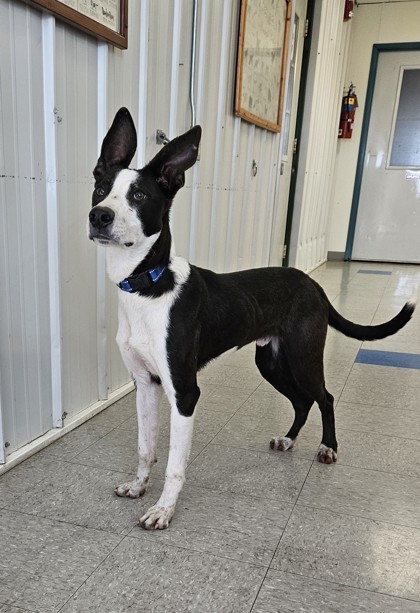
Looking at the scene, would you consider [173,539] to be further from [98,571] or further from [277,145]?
[277,145]

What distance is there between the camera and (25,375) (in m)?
1.92

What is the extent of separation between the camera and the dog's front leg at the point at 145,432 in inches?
68.4

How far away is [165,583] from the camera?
4.38 ft

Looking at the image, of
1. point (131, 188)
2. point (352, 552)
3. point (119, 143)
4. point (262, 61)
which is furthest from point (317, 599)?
point (262, 61)

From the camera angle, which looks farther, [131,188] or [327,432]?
[327,432]

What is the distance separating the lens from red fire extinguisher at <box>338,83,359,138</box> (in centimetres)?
746

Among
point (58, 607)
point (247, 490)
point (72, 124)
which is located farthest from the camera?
point (72, 124)

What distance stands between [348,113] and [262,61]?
4265 millimetres

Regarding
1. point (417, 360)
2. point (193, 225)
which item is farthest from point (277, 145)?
point (417, 360)

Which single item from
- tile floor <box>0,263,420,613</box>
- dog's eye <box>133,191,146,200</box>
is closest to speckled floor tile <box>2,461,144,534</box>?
tile floor <box>0,263,420,613</box>

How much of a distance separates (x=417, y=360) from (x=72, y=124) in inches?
107

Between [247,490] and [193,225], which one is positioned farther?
→ [193,225]

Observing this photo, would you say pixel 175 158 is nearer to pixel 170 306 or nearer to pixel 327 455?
pixel 170 306

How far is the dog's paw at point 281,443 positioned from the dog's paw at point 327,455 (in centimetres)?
14
